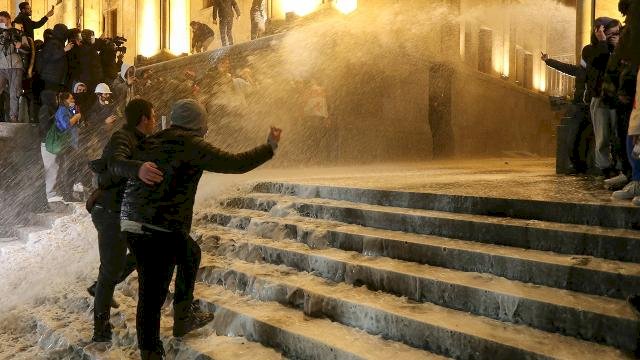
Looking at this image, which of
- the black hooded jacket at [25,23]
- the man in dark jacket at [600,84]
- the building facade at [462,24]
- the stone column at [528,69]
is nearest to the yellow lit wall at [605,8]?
the building facade at [462,24]

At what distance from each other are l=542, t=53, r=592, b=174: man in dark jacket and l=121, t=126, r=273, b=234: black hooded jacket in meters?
5.42

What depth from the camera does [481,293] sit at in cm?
358

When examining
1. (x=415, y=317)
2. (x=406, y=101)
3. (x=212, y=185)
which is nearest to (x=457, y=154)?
(x=406, y=101)

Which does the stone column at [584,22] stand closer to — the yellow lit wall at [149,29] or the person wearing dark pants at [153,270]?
the person wearing dark pants at [153,270]

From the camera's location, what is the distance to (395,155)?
13.8 meters

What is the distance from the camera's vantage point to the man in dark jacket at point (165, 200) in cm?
342

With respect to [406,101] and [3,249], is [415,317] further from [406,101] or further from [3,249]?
[406,101]

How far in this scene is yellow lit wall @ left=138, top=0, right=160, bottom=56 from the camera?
19.4 metres

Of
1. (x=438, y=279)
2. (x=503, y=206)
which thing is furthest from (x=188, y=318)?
(x=503, y=206)

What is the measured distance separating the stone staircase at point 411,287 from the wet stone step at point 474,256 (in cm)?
1

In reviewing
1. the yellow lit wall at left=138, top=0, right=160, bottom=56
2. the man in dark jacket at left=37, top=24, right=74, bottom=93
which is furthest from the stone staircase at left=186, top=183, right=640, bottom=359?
the yellow lit wall at left=138, top=0, right=160, bottom=56

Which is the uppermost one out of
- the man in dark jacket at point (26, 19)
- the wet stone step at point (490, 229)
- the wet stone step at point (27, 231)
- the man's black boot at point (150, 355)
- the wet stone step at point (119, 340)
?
the man in dark jacket at point (26, 19)

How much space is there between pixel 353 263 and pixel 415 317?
100 centimetres

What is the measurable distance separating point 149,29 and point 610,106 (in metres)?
17.8
